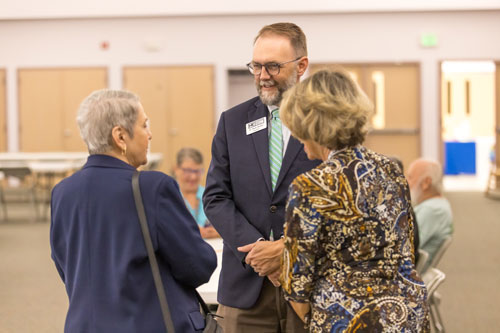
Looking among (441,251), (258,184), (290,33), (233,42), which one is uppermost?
(233,42)

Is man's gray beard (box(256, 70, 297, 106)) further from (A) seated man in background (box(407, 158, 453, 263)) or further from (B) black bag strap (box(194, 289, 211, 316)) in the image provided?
(A) seated man in background (box(407, 158, 453, 263))

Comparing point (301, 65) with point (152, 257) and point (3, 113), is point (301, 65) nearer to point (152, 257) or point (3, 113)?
point (152, 257)

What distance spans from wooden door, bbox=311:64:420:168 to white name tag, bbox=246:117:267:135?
12002 mm

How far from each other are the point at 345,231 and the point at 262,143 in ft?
2.02

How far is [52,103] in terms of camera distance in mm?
14867

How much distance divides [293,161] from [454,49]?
12670 mm

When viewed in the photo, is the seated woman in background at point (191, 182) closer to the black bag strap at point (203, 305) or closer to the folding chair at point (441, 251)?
the folding chair at point (441, 251)

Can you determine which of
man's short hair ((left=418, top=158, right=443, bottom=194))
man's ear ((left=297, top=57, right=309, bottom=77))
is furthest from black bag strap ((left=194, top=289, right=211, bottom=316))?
man's short hair ((left=418, top=158, right=443, bottom=194))

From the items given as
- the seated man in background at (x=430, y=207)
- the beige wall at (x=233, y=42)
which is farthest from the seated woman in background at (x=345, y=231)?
the beige wall at (x=233, y=42)

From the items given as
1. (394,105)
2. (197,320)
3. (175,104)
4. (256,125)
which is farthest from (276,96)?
(175,104)

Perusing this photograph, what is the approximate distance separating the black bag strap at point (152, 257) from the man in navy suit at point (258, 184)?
0.36m

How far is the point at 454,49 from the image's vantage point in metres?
14.2

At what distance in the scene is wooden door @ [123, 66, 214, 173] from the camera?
1456 cm

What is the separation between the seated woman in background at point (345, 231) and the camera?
1845 millimetres
